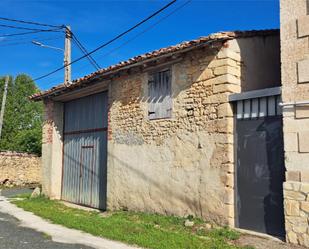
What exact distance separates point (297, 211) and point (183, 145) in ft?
9.97

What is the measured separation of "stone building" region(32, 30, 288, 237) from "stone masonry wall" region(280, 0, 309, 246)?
34 mm

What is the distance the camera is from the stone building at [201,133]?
7121mm

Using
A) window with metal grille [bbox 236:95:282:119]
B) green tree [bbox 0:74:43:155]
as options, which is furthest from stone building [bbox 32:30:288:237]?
green tree [bbox 0:74:43:155]

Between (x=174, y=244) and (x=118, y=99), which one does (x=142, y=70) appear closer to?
(x=118, y=99)

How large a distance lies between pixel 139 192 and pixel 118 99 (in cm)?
278

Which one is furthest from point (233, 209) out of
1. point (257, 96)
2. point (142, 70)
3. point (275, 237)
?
point (142, 70)

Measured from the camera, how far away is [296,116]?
641 centimetres

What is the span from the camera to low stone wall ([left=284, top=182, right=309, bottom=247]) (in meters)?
6.13

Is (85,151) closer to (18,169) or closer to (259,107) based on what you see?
(259,107)

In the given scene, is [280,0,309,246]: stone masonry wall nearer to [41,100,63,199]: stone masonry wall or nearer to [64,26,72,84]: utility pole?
[41,100,63,199]: stone masonry wall

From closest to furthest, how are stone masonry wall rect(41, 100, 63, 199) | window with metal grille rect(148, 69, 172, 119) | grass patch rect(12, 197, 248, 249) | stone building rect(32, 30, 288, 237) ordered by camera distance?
grass patch rect(12, 197, 248, 249)
stone building rect(32, 30, 288, 237)
window with metal grille rect(148, 69, 172, 119)
stone masonry wall rect(41, 100, 63, 199)

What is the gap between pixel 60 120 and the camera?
1429cm

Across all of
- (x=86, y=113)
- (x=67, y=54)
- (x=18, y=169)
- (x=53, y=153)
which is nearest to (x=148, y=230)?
(x=86, y=113)

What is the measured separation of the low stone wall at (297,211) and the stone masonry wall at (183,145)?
4.45ft
